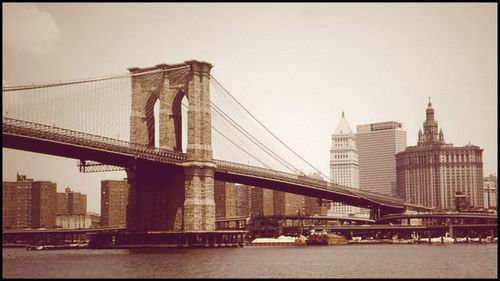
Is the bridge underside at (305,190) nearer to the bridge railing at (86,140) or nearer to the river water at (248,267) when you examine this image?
the bridge railing at (86,140)

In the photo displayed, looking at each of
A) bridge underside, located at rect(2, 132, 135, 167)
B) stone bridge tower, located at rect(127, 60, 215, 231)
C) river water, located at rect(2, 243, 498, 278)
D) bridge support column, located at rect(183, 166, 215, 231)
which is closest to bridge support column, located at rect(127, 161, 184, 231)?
stone bridge tower, located at rect(127, 60, 215, 231)

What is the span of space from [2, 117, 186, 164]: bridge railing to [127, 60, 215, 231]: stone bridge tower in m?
1.42

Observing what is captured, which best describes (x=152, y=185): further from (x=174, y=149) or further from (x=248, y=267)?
(x=248, y=267)

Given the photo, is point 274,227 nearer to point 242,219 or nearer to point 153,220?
point 242,219

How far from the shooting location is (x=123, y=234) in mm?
102625

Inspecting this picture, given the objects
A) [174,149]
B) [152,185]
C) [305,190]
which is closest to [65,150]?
[152,185]

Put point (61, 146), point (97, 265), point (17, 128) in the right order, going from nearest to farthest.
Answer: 1. point (97, 265)
2. point (17, 128)
3. point (61, 146)

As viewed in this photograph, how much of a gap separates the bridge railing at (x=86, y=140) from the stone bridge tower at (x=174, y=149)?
4.67 feet

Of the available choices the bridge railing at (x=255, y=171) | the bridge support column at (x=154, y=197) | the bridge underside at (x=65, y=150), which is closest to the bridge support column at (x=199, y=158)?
the bridge support column at (x=154, y=197)

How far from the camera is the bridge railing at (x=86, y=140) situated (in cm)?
A: 8169

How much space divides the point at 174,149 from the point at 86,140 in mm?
18589

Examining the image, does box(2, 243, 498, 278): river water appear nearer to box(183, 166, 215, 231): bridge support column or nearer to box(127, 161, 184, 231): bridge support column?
box(183, 166, 215, 231): bridge support column

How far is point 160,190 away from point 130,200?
162 inches

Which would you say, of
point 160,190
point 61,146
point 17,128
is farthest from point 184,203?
point 17,128
